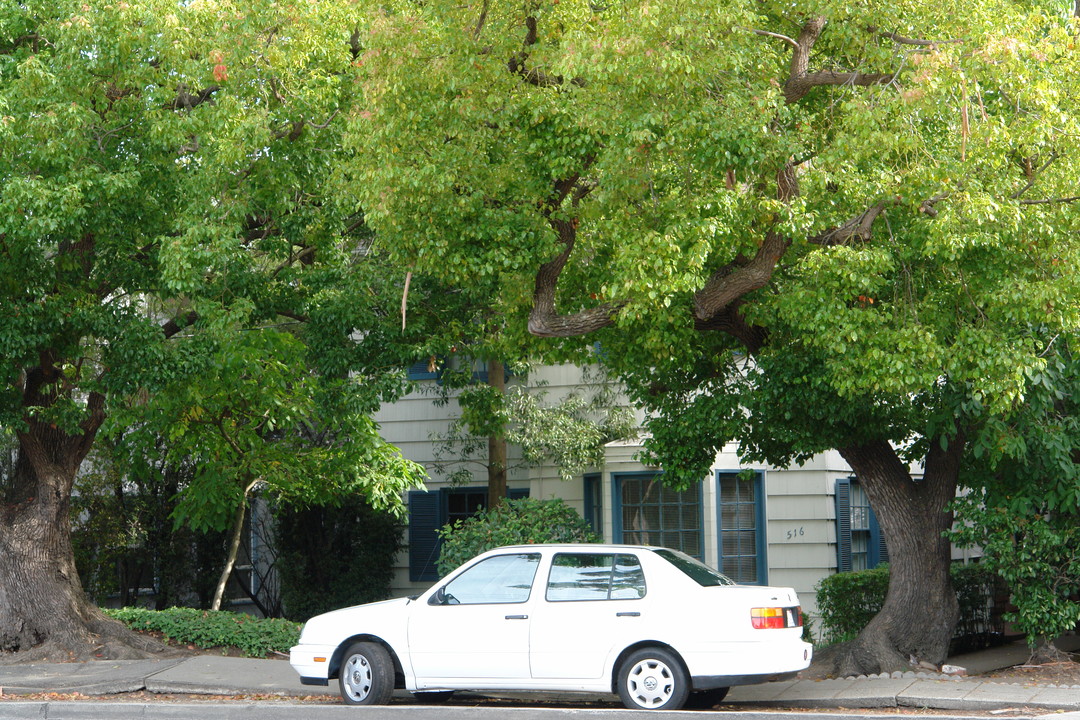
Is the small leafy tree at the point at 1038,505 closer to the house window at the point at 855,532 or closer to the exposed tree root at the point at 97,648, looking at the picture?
the house window at the point at 855,532

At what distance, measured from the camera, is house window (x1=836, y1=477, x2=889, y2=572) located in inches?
719

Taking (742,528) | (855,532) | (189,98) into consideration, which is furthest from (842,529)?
(189,98)

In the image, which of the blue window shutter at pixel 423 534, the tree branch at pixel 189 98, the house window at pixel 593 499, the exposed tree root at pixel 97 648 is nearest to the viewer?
the exposed tree root at pixel 97 648

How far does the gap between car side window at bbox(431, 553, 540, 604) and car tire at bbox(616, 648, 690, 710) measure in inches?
46.0

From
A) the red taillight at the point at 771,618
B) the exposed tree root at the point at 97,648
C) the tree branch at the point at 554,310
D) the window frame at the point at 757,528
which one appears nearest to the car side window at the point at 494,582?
the red taillight at the point at 771,618

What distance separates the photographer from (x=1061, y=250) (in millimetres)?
10320

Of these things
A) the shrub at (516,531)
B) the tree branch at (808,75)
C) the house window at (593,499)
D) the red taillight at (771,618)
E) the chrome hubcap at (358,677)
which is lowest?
the chrome hubcap at (358,677)

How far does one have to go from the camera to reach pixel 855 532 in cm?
1883

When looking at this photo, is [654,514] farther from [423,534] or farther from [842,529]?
[423,534]

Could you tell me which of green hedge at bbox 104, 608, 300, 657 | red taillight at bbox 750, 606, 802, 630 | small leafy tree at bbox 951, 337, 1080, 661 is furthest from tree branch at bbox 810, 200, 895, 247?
green hedge at bbox 104, 608, 300, 657

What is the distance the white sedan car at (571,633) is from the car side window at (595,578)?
0.04 ft

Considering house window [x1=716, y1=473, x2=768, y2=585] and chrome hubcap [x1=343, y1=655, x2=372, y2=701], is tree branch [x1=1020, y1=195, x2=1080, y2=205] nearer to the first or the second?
chrome hubcap [x1=343, y1=655, x2=372, y2=701]

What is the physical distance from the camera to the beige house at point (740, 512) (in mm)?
18250

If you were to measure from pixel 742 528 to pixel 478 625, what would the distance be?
937cm
